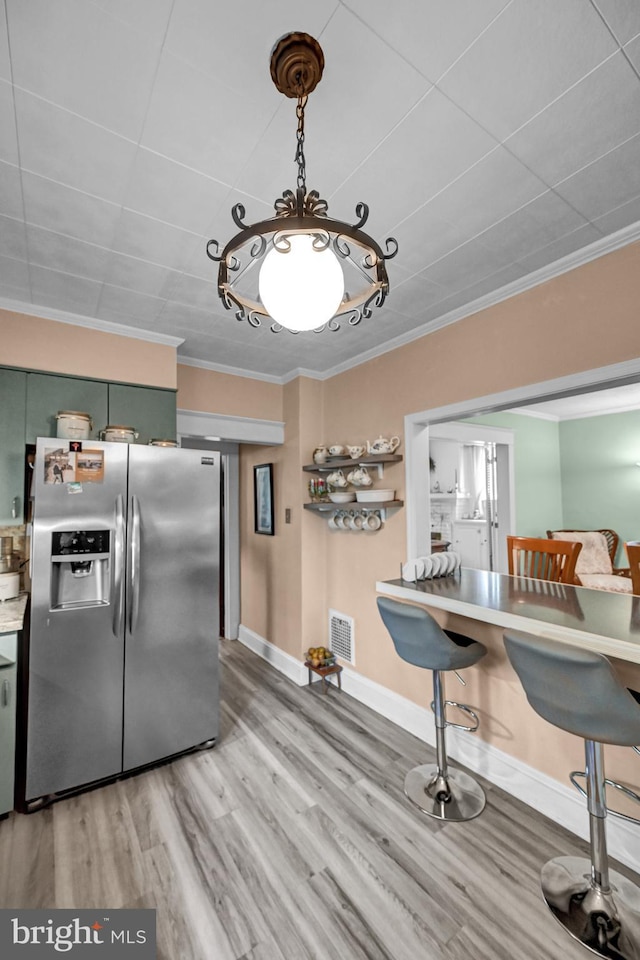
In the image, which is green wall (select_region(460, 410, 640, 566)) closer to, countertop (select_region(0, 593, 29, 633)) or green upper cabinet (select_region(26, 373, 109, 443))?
green upper cabinet (select_region(26, 373, 109, 443))

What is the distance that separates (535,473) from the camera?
18.1 ft

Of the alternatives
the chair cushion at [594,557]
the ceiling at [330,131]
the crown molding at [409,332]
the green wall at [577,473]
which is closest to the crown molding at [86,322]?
the crown molding at [409,332]

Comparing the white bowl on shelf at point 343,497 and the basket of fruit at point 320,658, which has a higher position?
the white bowl on shelf at point 343,497

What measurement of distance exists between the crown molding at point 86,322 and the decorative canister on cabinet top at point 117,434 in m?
0.67

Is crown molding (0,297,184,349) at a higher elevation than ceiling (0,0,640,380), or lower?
lower

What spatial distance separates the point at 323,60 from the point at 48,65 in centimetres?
75

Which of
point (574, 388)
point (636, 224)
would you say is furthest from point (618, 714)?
point (636, 224)

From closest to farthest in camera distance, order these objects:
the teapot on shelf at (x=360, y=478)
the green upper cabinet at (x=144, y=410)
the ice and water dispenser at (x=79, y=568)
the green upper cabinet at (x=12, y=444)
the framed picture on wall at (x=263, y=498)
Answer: the ice and water dispenser at (x=79, y=568)
the green upper cabinet at (x=12, y=444)
the green upper cabinet at (x=144, y=410)
the teapot on shelf at (x=360, y=478)
the framed picture on wall at (x=263, y=498)

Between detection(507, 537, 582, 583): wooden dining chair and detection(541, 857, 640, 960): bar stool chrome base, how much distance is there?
4.52 feet

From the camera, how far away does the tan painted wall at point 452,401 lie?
6.29 ft

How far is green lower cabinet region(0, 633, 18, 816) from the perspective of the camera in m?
1.99

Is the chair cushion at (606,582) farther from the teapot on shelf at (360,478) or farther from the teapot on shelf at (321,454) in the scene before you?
the teapot on shelf at (321,454)

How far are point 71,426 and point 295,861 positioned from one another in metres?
2.44

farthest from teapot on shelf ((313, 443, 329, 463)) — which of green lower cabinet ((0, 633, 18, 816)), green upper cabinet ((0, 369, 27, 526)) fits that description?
green lower cabinet ((0, 633, 18, 816))
